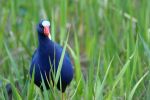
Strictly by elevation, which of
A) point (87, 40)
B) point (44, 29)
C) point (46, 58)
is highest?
point (44, 29)

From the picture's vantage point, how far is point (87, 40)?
192 inches

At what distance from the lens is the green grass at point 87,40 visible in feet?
11.4

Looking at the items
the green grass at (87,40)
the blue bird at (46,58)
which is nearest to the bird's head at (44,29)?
the blue bird at (46,58)

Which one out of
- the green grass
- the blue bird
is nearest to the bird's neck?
the blue bird

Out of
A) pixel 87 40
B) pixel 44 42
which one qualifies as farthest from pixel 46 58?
pixel 87 40

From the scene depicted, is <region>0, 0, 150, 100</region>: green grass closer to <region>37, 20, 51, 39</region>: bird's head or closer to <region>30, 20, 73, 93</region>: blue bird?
<region>30, 20, 73, 93</region>: blue bird

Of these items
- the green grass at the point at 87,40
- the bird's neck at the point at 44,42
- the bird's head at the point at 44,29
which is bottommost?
the green grass at the point at 87,40

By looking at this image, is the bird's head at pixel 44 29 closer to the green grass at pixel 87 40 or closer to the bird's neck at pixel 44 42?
the bird's neck at pixel 44 42

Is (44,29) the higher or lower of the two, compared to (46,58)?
higher

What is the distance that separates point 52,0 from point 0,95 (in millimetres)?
1968

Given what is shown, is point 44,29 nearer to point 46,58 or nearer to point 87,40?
point 46,58

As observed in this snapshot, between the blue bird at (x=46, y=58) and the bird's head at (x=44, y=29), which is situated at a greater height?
the bird's head at (x=44, y=29)

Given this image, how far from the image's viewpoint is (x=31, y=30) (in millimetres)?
4898

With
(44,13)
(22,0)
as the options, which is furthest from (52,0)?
(22,0)
